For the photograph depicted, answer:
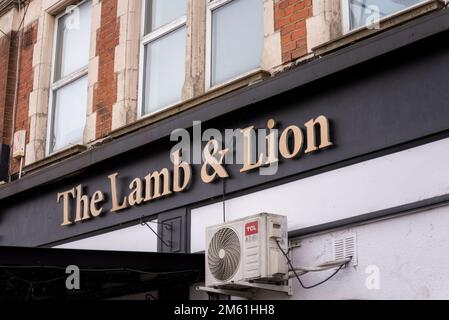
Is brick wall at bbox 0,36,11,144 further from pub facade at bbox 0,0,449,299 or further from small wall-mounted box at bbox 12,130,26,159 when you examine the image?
small wall-mounted box at bbox 12,130,26,159

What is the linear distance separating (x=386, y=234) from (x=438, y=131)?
92cm

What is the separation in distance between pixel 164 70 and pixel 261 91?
91.9 inches

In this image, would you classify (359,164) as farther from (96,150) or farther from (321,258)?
(96,150)

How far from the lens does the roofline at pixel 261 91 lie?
6.96m

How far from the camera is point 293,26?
27.4 ft

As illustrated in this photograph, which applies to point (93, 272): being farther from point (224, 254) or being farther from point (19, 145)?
point (19, 145)

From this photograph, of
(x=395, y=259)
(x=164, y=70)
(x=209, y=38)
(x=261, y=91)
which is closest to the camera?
(x=395, y=259)

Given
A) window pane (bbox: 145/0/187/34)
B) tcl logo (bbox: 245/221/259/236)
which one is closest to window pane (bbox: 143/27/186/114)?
window pane (bbox: 145/0/187/34)

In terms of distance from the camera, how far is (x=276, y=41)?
8.51 m

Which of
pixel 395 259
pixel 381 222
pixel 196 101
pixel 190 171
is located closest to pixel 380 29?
pixel 381 222

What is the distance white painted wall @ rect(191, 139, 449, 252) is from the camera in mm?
6789

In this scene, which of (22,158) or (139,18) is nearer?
(139,18)

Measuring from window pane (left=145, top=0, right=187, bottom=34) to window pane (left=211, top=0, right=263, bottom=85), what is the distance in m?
0.65

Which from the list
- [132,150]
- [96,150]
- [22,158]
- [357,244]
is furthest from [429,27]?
[22,158]
